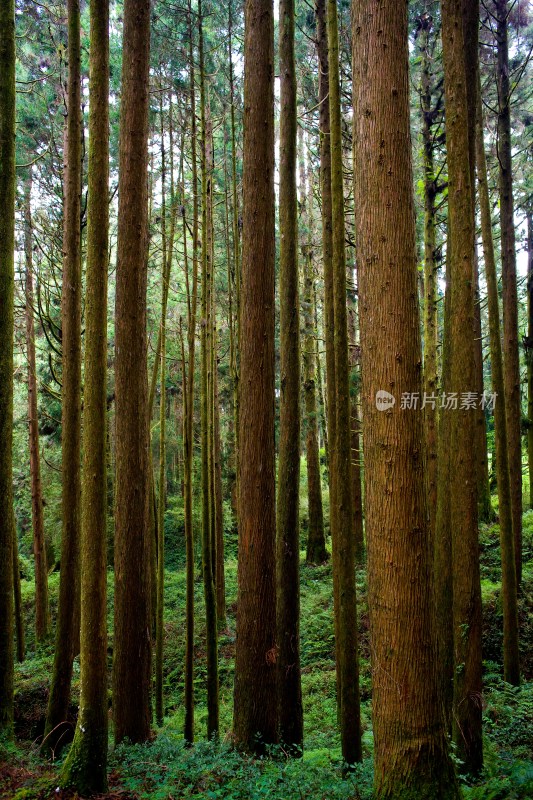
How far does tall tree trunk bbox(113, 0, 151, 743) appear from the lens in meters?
6.53

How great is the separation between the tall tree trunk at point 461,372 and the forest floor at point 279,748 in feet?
3.70

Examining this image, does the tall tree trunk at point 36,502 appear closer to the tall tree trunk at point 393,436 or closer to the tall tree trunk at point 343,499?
the tall tree trunk at point 343,499

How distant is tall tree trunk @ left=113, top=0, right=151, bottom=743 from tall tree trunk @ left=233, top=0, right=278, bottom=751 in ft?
4.04

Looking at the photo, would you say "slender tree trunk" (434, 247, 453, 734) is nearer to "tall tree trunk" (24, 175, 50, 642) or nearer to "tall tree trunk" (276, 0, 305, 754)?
"tall tree trunk" (276, 0, 305, 754)

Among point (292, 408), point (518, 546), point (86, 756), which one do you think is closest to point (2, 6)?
point (292, 408)

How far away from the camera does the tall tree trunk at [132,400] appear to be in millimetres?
6531

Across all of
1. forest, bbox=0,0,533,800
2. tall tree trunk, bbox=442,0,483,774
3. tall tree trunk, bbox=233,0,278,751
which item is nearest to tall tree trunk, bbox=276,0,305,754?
forest, bbox=0,0,533,800

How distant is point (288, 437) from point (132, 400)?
6.16 ft

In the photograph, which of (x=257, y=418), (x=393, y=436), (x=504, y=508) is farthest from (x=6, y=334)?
(x=504, y=508)

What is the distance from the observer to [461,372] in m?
5.59

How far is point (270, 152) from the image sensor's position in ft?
20.9

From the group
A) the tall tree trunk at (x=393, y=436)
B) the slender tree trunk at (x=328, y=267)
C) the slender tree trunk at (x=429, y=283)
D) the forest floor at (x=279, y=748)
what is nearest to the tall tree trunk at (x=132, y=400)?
the forest floor at (x=279, y=748)

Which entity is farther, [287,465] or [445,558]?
[287,465]

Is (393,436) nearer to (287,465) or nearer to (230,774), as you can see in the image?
(287,465)
